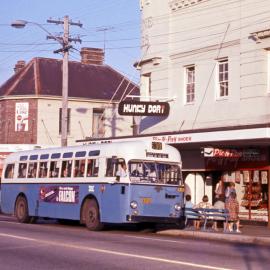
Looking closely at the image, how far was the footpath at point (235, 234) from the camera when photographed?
20328mm

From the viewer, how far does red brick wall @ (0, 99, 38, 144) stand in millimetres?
47188

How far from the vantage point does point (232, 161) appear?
26.9 meters

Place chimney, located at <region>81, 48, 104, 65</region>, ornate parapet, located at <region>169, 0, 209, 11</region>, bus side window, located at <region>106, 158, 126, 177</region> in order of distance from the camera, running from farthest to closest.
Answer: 1. chimney, located at <region>81, 48, 104, 65</region>
2. ornate parapet, located at <region>169, 0, 209, 11</region>
3. bus side window, located at <region>106, 158, 126, 177</region>

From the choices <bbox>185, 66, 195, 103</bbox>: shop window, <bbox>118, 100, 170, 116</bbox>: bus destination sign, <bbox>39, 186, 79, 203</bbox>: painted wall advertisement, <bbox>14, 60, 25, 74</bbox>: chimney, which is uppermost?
<bbox>14, 60, 25, 74</bbox>: chimney

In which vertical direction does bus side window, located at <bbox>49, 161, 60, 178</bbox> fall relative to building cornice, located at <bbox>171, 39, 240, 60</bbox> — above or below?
below

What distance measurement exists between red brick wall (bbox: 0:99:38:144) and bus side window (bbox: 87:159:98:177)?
24.2 meters

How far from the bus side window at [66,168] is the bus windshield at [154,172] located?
133 inches

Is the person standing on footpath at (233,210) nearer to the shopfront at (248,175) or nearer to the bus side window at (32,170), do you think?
the shopfront at (248,175)

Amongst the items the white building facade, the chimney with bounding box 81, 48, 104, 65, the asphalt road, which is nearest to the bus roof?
the white building facade

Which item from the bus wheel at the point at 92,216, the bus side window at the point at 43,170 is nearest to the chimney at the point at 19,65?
the bus side window at the point at 43,170

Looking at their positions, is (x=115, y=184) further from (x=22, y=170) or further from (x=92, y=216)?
(x=22, y=170)

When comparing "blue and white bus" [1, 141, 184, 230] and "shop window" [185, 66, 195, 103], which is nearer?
"blue and white bus" [1, 141, 184, 230]

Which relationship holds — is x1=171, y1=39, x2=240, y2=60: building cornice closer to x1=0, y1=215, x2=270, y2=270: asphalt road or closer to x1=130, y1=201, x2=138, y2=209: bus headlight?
x1=130, y1=201, x2=138, y2=209: bus headlight

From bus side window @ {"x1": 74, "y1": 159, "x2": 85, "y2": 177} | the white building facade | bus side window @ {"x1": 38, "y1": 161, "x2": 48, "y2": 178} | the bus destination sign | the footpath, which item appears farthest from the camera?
the bus destination sign
